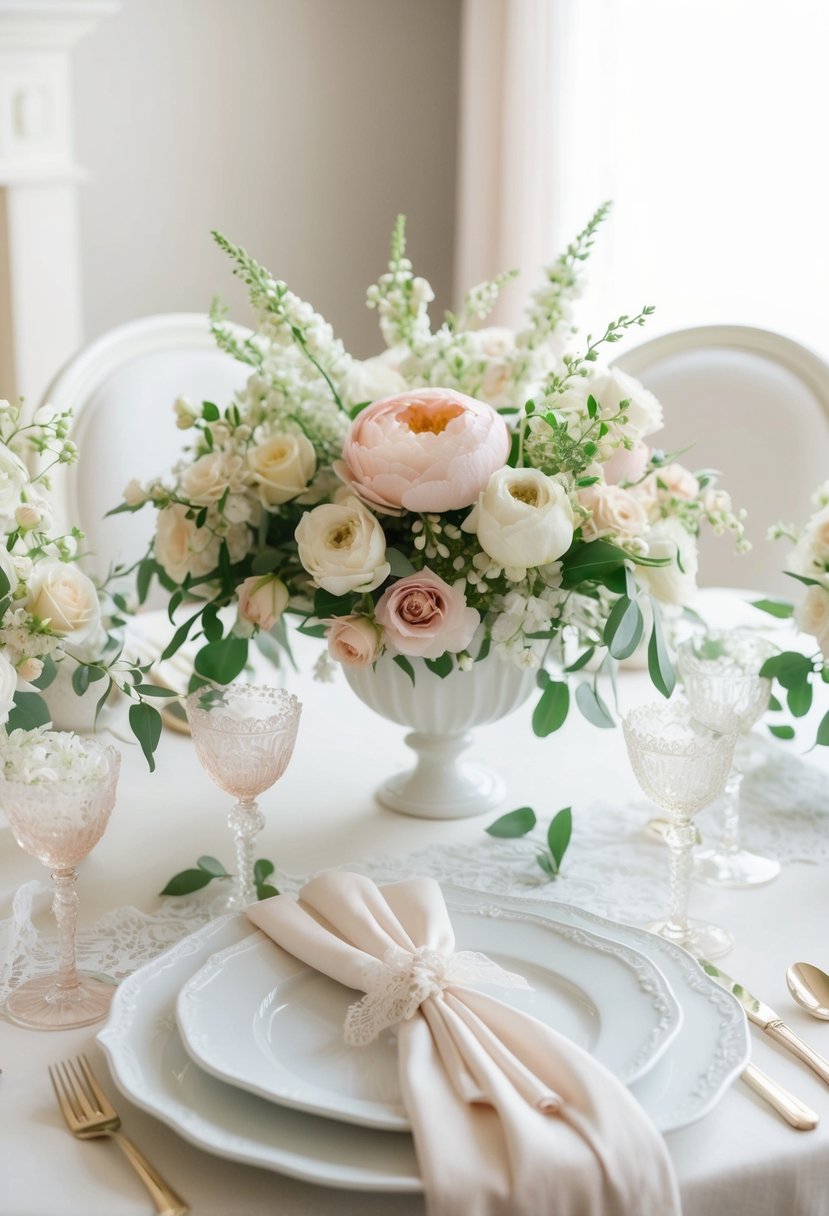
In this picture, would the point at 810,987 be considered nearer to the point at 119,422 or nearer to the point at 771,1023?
the point at 771,1023

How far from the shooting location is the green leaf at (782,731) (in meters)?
1.39

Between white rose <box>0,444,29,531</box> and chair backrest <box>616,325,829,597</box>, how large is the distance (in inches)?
50.3

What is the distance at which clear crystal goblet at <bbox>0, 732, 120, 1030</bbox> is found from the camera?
2.93 feet

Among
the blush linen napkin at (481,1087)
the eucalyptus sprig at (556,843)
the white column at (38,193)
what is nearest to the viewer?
the blush linen napkin at (481,1087)

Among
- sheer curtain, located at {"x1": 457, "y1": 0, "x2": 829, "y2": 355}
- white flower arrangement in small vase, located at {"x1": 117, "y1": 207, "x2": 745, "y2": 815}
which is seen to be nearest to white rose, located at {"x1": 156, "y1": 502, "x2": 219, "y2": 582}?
white flower arrangement in small vase, located at {"x1": 117, "y1": 207, "x2": 745, "y2": 815}

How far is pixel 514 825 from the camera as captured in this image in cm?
121

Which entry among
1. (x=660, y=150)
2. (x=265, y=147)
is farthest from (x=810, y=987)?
(x=265, y=147)

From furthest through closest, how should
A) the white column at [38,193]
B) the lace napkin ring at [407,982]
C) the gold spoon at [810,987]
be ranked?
the white column at [38,193] → the gold spoon at [810,987] → the lace napkin ring at [407,982]

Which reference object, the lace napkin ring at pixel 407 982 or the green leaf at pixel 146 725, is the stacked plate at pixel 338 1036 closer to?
the lace napkin ring at pixel 407 982

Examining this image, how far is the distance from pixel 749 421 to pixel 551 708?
1005 millimetres

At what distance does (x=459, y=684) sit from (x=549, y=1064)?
0.48 metres

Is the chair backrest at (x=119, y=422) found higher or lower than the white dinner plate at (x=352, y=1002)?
higher

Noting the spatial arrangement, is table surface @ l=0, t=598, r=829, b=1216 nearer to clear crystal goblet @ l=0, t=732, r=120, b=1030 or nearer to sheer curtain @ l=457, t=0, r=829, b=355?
clear crystal goblet @ l=0, t=732, r=120, b=1030

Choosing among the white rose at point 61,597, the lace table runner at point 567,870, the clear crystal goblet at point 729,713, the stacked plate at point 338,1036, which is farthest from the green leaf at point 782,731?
the white rose at point 61,597
